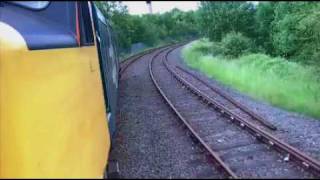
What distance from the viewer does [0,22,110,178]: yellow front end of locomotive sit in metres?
6.86

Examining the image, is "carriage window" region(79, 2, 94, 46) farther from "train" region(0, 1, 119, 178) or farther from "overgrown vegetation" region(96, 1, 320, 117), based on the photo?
"overgrown vegetation" region(96, 1, 320, 117)

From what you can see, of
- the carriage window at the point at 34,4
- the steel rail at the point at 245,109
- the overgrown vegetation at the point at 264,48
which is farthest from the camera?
the overgrown vegetation at the point at 264,48

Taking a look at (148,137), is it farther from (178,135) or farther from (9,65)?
(9,65)

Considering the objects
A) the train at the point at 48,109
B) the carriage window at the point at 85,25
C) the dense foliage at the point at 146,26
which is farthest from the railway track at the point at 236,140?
the dense foliage at the point at 146,26

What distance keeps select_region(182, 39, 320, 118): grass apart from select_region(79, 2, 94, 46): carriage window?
720 cm

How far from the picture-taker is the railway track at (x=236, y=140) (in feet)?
29.6

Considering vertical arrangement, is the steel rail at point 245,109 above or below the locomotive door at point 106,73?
below

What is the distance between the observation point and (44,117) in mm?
6980

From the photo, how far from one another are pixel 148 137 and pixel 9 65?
562cm

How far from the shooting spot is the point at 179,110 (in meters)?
15.5

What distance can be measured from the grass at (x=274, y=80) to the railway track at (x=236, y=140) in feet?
4.66

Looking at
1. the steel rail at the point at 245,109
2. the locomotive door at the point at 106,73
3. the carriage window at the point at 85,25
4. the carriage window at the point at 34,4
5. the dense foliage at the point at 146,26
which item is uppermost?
the carriage window at the point at 34,4

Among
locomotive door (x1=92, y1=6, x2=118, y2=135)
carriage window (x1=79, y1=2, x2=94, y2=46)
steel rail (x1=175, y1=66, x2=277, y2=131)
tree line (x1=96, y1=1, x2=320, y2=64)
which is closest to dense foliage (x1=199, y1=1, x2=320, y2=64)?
tree line (x1=96, y1=1, x2=320, y2=64)

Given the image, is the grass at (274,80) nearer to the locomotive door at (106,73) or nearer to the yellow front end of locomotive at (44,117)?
the locomotive door at (106,73)
